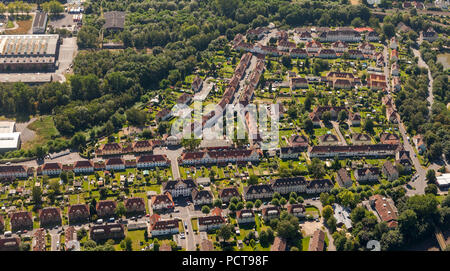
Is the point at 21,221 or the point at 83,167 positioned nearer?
the point at 21,221

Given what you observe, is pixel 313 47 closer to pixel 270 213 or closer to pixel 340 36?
pixel 340 36

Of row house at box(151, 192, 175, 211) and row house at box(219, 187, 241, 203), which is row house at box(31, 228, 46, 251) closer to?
row house at box(151, 192, 175, 211)

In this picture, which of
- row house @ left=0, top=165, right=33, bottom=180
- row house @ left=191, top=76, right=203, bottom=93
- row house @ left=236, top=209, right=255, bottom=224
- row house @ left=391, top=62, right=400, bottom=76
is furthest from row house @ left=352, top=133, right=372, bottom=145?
row house @ left=0, top=165, right=33, bottom=180

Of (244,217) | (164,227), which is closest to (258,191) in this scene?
(244,217)

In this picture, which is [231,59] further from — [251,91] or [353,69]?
[353,69]

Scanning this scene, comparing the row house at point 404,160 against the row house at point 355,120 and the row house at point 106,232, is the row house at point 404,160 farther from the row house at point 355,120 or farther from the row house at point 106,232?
the row house at point 106,232

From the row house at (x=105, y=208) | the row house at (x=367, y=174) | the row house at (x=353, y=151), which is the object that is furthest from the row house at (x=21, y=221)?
the row house at (x=367, y=174)
